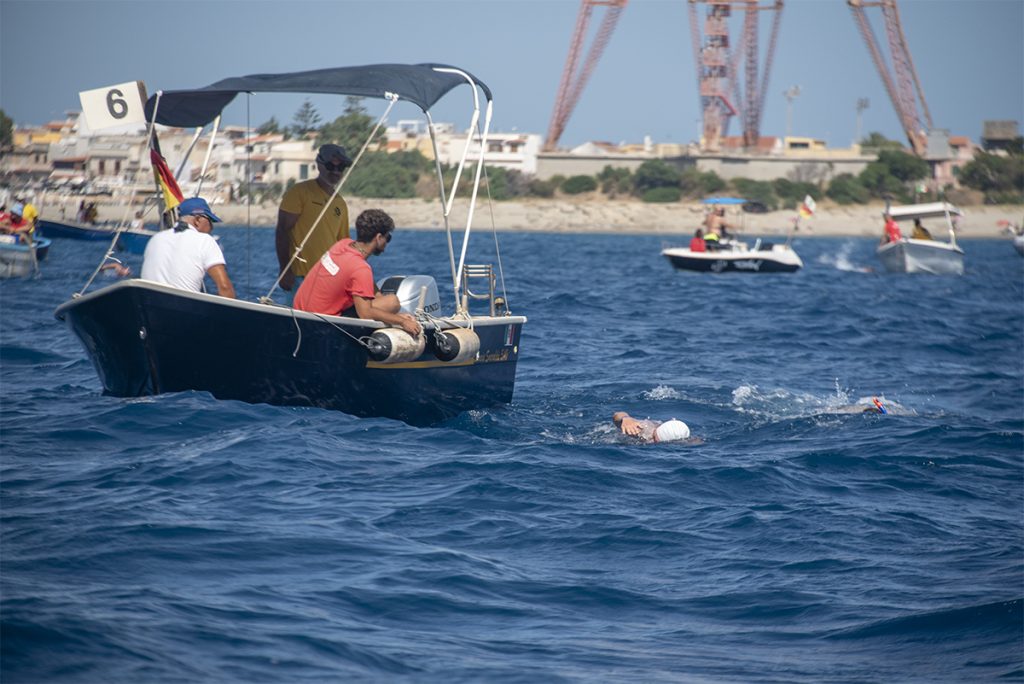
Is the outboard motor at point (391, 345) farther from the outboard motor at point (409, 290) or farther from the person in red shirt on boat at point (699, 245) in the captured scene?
the person in red shirt on boat at point (699, 245)

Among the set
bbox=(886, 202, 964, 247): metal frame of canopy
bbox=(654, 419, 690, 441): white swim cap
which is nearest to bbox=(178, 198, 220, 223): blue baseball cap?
bbox=(654, 419, 690, 441): white swim cap

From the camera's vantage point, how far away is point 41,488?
310 inches

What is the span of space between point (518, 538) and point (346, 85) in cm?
435

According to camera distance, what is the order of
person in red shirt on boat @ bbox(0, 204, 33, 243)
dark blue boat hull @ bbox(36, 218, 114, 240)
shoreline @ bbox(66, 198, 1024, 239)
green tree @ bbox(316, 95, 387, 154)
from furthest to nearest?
shoreline @ bbox(66, 198, 1024, 239), dark blue boat hull @ bbox(36, 218, 114, 240), person in red shirt on boat @ bbox(0, 204, 33, 243), green tree @ bbox(316, 95, 387, 154)

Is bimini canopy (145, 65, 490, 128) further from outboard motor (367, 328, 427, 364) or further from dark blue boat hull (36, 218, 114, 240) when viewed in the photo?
dark blue boat hull (36, 218, 114, 240)

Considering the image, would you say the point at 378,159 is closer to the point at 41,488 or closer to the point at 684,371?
the point at 684,371

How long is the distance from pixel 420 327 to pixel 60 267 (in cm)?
2430

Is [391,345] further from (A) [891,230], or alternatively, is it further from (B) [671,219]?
(B) [671,219]

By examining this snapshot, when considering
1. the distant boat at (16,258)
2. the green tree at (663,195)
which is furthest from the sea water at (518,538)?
the green tree at (663,195)

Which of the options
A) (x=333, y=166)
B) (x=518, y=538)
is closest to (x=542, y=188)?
(x=333, y=166)

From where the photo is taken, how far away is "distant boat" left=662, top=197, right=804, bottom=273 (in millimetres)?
33906

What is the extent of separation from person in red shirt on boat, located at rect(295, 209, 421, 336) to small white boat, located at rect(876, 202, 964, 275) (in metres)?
30.4

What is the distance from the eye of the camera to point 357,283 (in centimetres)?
965

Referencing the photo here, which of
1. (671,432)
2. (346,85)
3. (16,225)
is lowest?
(671,432)
